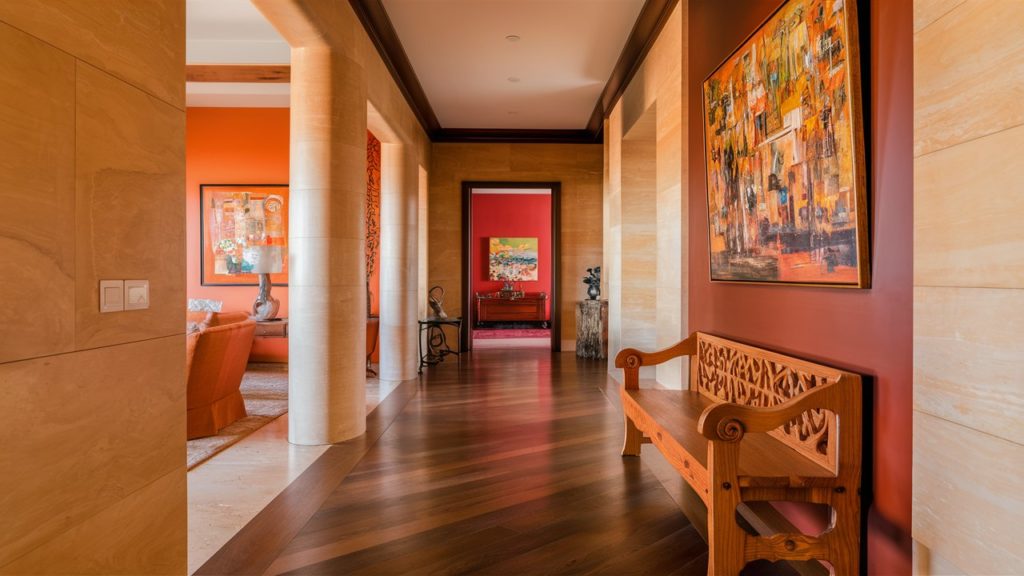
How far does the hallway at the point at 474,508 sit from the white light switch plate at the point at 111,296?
1257 millimetres

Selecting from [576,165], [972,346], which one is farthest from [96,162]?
[576,165]

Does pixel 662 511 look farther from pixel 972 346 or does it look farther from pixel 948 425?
pixel 972 346

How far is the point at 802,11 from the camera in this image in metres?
2.43

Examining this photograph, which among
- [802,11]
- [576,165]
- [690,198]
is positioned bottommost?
[690,198]

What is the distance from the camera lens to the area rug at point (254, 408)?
4.02 m

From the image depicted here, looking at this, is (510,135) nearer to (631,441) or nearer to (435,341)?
(435,341)

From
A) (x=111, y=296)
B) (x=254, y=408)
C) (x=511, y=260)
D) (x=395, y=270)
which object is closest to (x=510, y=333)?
(x=511, y=260)

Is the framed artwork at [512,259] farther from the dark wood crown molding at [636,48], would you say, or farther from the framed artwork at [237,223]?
the framed artwork at [237,223]

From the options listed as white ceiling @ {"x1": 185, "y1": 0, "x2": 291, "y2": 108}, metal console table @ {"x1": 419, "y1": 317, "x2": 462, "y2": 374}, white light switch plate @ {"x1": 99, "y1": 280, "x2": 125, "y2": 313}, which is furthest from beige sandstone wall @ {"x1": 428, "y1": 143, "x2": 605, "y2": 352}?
white light switch plate @ {"x1": 99, "y1": 280, "x2": 125, "y2": 313}

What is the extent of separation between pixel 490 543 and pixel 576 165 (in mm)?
7523

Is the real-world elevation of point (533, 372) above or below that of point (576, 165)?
below

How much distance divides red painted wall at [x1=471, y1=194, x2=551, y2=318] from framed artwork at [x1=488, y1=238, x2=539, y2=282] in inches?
4.9

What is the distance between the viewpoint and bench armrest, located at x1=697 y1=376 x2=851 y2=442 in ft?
6.82

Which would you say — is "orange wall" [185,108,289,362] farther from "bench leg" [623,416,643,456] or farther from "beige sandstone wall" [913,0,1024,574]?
"beige sandstone wall" [913,0,1024,574]
